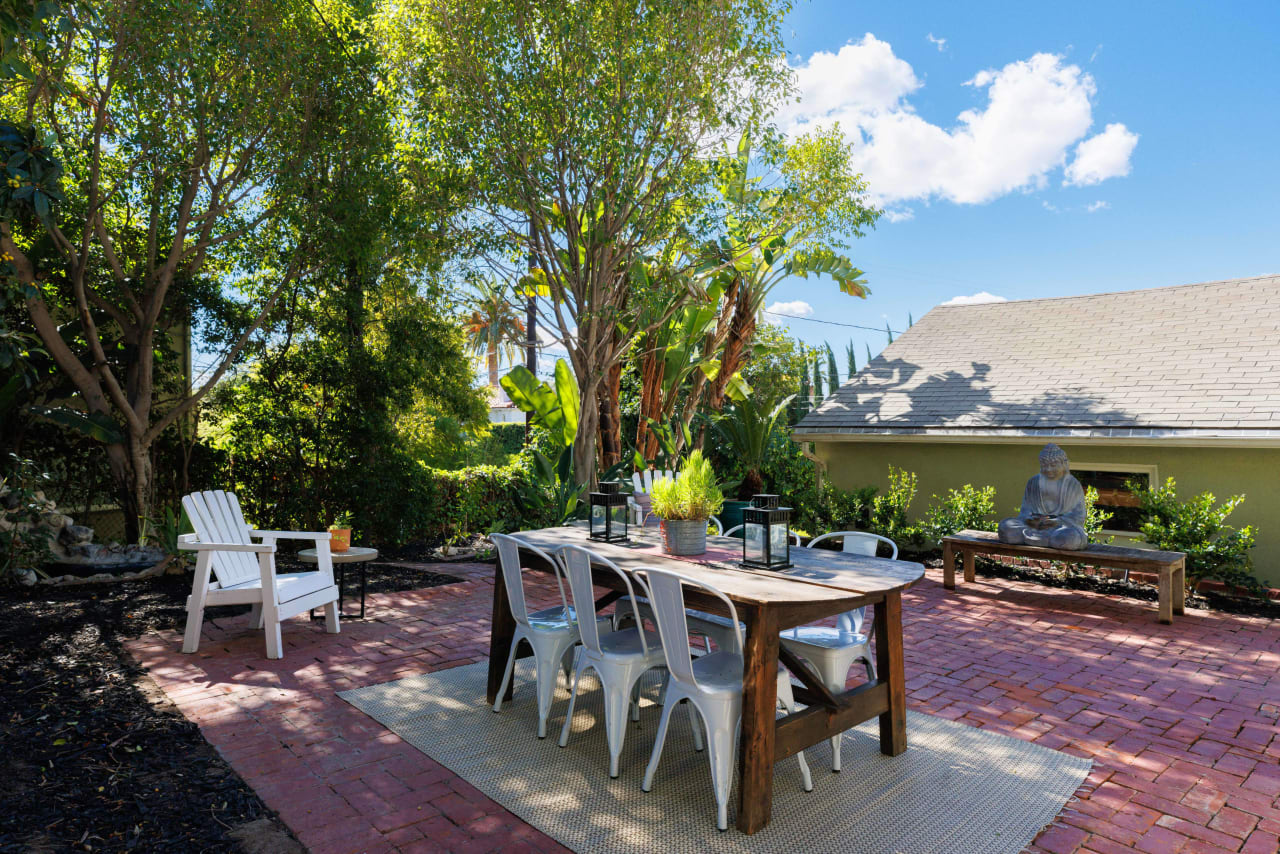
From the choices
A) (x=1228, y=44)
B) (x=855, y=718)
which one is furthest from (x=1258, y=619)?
(x=1228, y=44)

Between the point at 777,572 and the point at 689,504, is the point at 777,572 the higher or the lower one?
the lower one

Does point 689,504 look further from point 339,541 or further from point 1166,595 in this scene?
point 1166,595

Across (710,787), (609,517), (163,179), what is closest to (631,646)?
(710,787)

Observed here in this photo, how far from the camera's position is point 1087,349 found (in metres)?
10.7

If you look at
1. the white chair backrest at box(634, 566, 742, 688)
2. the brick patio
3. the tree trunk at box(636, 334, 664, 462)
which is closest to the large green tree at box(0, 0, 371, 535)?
the brick patio

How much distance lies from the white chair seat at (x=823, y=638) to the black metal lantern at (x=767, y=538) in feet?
1.20

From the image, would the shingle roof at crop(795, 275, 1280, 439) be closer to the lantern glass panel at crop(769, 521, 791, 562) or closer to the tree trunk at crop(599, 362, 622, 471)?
the tree trunk at crop(599, 362, 622, 471)

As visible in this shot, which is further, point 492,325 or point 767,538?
point 492,325

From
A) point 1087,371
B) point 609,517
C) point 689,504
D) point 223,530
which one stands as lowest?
point 223,530

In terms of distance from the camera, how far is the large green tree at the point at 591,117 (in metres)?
7.88

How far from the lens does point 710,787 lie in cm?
348

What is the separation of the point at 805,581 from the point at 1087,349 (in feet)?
30.5

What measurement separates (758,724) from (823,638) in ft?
3.32

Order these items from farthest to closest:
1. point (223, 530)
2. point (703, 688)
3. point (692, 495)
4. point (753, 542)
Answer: point (223, 530)
point (692, 495)
point (753, 542)
point (703, 688)
